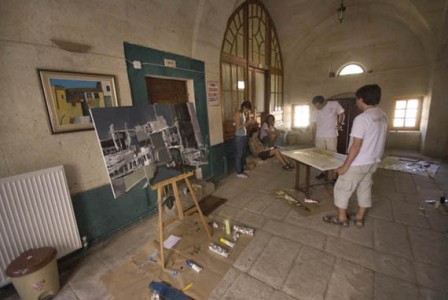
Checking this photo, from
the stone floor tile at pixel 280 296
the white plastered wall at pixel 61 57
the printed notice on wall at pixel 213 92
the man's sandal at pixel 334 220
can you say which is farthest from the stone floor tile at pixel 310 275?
the printed notice on wall at pixel 213 92

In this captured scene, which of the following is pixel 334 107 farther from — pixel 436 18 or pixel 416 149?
pixel 416 149

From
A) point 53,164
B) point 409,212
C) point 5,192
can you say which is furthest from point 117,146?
point 409,212

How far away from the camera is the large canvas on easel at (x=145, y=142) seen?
1.83 metres

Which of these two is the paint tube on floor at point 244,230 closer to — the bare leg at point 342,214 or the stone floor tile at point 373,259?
the stone floor tile at point 373,259

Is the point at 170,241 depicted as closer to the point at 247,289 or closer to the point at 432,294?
the point at 247,289

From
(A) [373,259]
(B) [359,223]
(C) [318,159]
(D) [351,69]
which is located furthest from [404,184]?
(D) [351,69]

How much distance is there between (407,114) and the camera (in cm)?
548

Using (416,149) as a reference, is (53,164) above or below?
above

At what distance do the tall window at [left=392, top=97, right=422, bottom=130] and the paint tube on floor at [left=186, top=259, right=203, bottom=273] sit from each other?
6512mm

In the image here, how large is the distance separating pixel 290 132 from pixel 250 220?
5074 mm

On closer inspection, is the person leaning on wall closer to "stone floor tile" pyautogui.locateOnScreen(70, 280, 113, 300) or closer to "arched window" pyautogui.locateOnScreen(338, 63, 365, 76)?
"stone floor tile" pyautogui.locateOnScreen(70, 280, 113, 300)

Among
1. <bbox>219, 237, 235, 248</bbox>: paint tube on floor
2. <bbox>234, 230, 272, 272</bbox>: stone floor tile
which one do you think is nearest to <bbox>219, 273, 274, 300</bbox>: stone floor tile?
<bbox>234, 230, 272, 272</bbox>: stone floor tile

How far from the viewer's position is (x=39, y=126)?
6.29ft

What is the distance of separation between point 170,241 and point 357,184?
2.23 m
